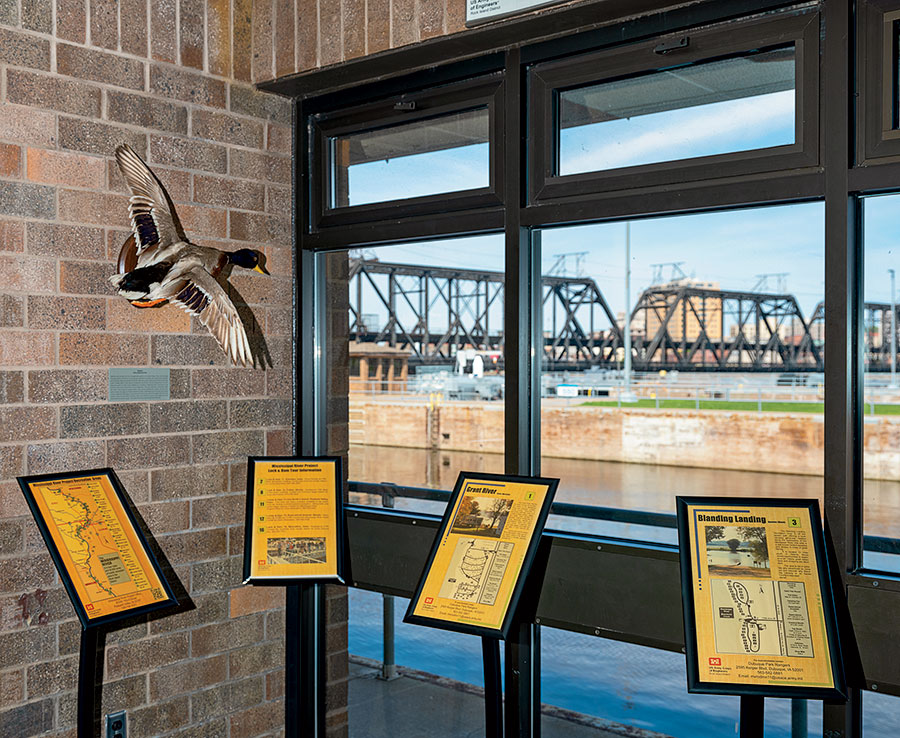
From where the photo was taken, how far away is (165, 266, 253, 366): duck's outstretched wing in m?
3.47

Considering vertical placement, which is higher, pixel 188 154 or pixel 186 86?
pixel 186 86

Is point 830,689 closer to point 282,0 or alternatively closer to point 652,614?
point 652,614

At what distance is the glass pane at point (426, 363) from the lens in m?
3.40

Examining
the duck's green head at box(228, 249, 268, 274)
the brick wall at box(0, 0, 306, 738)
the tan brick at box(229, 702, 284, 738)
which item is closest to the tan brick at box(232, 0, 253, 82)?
the brick wall at box(0, 0, 306, 738)

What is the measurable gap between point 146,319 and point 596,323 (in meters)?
1.59

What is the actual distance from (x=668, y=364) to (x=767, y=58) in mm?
940

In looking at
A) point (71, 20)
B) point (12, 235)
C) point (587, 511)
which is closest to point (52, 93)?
point (71, 20)

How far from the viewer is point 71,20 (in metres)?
3.21

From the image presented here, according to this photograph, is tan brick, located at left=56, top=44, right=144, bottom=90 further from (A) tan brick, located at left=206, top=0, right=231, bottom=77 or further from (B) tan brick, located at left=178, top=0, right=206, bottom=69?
(A) tan brick, located at left=206, top=0, right=231, bottom=77

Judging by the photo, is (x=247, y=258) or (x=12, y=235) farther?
(x=247, y=258)

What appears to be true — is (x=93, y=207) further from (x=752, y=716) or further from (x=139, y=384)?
(x=752, y=716)

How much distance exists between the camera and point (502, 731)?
10.8 feet

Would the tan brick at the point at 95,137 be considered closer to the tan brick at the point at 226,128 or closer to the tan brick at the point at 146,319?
the tan brick at the point at 226,128

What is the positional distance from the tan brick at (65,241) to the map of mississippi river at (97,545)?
758 mm
